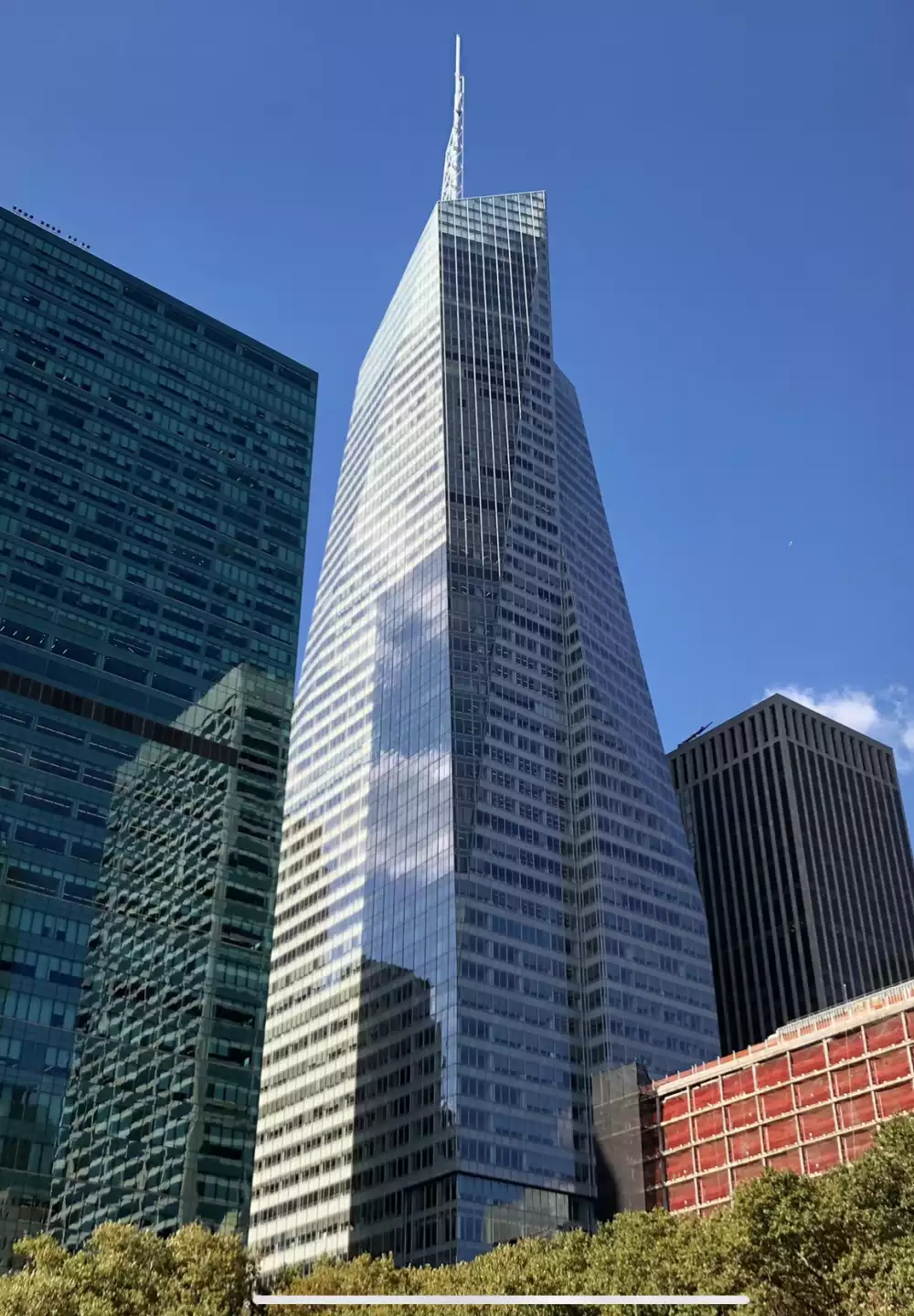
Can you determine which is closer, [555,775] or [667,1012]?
[667,1012]

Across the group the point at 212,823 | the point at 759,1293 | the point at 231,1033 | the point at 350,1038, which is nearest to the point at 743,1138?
the point at 759,1293

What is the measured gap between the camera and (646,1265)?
59125 mm

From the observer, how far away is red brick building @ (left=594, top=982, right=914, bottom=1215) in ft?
236

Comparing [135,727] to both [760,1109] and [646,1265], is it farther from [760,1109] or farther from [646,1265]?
[646,1265]

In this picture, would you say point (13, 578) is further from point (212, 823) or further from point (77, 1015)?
point (77, 1015)

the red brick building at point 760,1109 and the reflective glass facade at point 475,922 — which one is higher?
the reflective glass facade at point 475,922

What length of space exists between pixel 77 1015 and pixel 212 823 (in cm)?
2393

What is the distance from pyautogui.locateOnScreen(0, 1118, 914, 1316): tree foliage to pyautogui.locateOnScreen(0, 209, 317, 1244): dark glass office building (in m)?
39.2

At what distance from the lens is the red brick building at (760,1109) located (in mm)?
72000

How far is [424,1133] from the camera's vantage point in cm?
14612

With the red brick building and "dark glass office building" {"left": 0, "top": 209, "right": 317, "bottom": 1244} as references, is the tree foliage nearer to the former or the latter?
the red brick building

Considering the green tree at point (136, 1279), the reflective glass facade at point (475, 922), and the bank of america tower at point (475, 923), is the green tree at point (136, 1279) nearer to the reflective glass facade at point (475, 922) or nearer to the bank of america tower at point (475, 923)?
the bank of america tower at point (475, 923)

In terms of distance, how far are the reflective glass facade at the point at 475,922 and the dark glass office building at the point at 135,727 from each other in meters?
29.2

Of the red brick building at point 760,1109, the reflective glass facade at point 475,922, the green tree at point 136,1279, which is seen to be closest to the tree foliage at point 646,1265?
the green tree at point 136,1279
